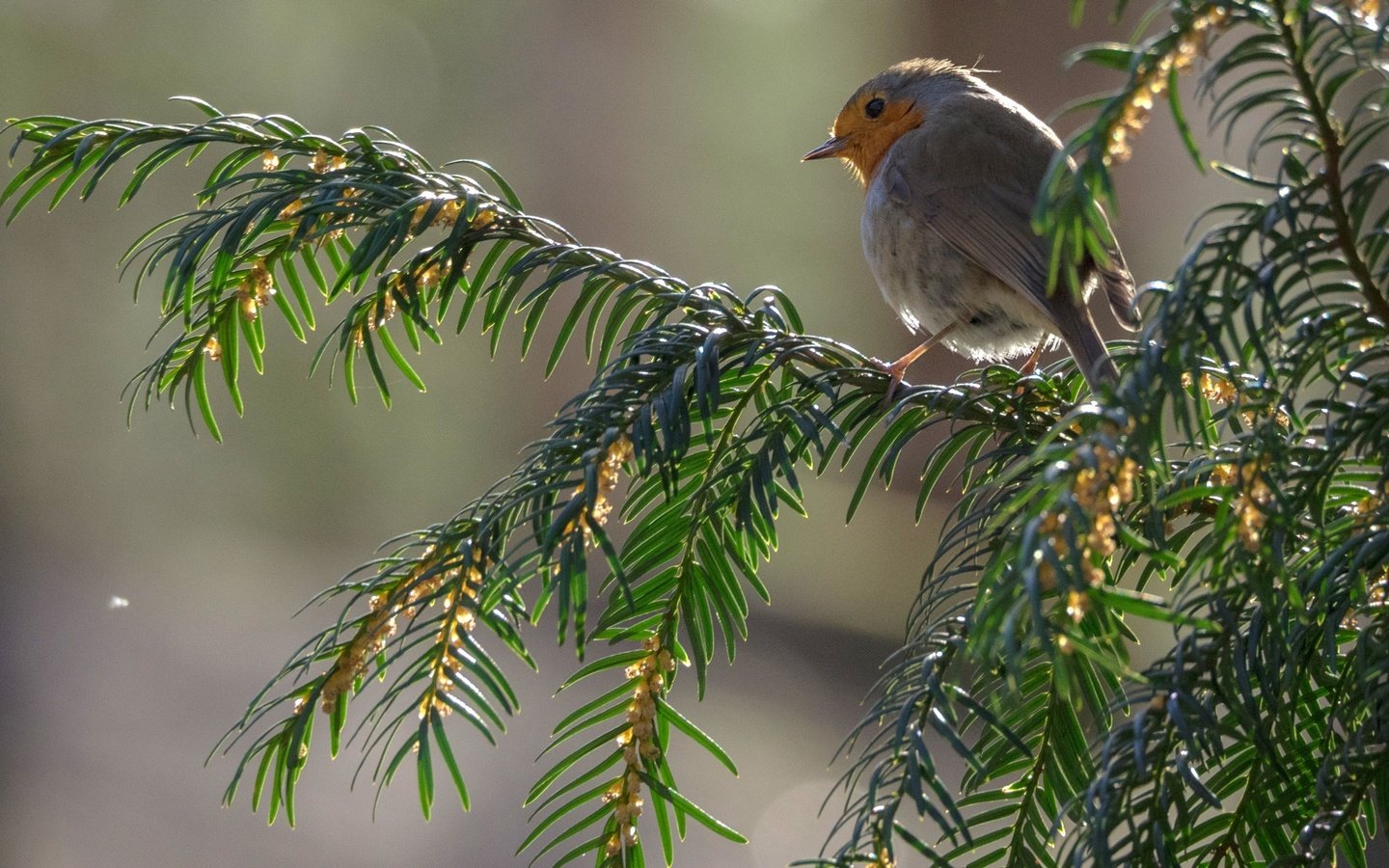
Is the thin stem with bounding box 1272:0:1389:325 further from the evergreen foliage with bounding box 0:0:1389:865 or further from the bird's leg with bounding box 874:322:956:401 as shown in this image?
the bird's leg with bounding box 874:322:956:401

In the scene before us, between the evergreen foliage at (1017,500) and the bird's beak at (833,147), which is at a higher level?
the bird's beak at (833,147)

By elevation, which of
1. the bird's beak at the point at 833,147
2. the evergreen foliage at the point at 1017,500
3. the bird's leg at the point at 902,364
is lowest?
the evergreen foliage at the point at 1017,500

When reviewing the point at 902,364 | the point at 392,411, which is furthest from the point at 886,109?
the point at 392,411

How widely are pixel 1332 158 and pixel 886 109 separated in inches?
54.2

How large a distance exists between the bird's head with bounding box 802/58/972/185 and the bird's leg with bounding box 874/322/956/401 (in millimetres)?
363

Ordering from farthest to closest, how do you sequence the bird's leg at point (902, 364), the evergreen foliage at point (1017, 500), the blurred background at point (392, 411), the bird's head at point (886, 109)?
1. the blurred background at point (392, 411)
2. the bird's head at point (886, 109)
3. the bird's leg at point (902, 364)
4. the evergreen foliage at point (1017, 500)

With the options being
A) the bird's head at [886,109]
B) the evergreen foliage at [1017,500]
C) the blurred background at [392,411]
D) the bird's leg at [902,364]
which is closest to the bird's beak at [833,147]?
the bird's head at [886,109]

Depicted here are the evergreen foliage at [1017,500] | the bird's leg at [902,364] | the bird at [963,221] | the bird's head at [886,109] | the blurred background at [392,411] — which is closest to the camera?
the evergreen foliage at [1017,500]

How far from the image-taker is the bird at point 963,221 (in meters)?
1.44

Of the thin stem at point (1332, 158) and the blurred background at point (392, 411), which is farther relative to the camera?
the blurred background at point (392, 411)

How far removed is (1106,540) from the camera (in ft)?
1.30

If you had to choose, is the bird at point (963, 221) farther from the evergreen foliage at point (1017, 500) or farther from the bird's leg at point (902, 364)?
the evergreen foliage at point (1017, 500)

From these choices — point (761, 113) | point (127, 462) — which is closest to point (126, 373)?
point (127, 462)

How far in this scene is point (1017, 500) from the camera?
39 cm
